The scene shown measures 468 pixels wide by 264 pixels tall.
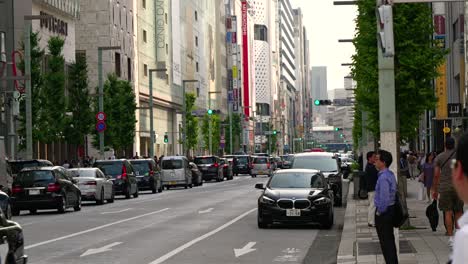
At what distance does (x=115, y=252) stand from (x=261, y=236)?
501cm

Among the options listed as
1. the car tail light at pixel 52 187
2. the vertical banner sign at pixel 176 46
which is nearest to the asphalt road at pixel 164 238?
the car tail light at pixel 52 187

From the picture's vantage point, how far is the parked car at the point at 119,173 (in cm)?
4856

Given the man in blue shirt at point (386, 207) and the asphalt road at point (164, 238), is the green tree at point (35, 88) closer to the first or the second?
the asphalt road at point (164, 238)

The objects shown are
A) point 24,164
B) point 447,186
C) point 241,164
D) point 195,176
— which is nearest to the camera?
point 447,186

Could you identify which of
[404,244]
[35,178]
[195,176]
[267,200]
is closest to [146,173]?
[195,176]

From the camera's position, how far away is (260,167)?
91.4 m

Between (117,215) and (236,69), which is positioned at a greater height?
(236,69)

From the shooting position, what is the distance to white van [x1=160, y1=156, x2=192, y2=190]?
6247cm

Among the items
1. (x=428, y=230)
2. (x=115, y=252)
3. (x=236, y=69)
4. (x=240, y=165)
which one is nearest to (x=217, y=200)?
(x=428, y=230)

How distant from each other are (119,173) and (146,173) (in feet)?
24.1

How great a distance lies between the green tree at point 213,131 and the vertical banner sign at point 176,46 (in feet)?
25.7

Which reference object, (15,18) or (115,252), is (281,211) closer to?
(115,252)

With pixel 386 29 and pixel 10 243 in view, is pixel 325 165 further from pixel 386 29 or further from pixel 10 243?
pixel 10 243

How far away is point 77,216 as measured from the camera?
33719 millimetres
